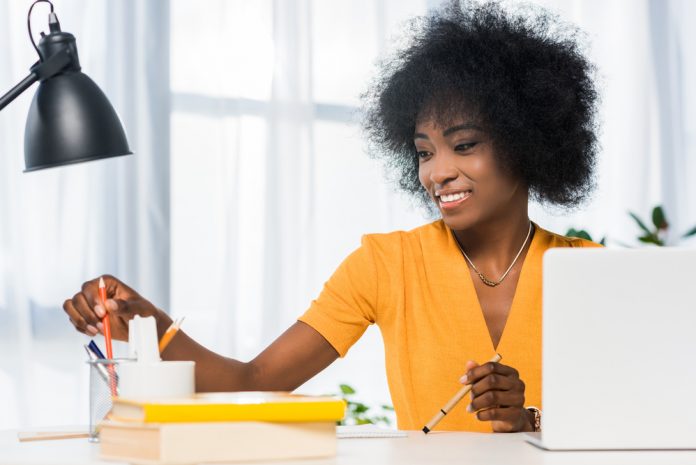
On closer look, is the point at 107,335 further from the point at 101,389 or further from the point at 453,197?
the point at 453,197

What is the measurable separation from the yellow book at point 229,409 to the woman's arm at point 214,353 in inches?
14.6

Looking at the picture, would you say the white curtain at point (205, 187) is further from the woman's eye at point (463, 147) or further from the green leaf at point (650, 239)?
the woman's eye at point (463, 147)

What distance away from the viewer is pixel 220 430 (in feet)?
2.86

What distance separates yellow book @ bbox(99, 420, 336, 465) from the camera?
86cm

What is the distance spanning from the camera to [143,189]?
262 centimetres

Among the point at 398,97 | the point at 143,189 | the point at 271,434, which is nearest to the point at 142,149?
the point at 143,189

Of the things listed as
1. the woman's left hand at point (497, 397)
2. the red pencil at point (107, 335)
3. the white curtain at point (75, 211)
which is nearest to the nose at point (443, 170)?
the woman's left hand at point (497, 397)

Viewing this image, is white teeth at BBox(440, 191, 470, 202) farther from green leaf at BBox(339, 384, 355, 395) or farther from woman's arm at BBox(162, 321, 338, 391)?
green leaf at BBox(339, 384, 355, 395)

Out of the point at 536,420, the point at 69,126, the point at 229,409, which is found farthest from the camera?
the point at 536,420

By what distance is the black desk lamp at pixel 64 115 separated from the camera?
1255 mm

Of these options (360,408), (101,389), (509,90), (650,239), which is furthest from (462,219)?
(650,239)

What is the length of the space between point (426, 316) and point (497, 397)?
17.5 inches

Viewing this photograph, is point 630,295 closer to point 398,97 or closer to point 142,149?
point 398,97

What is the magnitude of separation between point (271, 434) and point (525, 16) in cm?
127
